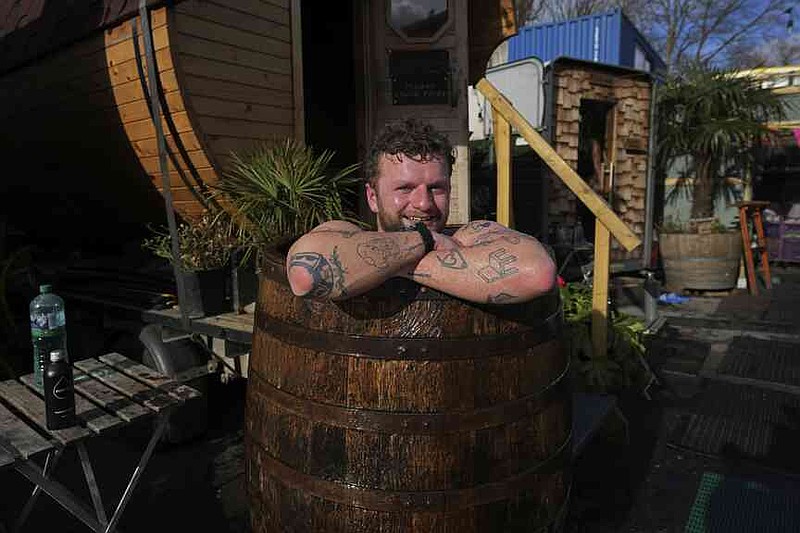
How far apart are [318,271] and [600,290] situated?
9.83 ft

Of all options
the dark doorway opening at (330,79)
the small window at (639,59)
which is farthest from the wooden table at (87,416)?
the small window at (639,59)

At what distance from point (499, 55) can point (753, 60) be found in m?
13.3

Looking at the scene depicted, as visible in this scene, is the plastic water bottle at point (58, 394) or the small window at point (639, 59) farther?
the small window at point (639, 59)

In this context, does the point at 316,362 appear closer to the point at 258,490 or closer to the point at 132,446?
Result: the point at 258,490

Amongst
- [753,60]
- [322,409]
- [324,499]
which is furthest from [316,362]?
[753,60]

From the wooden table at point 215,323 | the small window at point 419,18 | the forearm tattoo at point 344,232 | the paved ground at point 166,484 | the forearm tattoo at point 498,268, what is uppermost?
the small window at point 419,18

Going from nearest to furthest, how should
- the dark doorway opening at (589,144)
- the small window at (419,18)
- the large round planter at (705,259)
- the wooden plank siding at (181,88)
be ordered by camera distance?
the wooden plank siding at (181,88) < the small window at (419,18) < the large round planter at (705,259) < the dark doorway opening at (589,144)

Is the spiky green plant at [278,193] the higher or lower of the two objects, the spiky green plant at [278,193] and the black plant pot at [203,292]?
the higher

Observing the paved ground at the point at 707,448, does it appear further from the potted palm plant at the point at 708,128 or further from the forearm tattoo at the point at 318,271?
the potted palm plant at the point at 708,128

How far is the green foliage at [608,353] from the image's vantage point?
4078 millimetres

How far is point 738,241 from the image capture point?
7758mm

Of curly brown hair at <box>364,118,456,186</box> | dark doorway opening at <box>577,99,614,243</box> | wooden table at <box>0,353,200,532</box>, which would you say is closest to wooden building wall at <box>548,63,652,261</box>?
dark doorway opening at <box>577,99,614,243</box>

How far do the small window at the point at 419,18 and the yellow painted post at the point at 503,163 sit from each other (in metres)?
1.38

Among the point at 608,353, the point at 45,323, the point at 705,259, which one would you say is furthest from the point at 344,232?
the point at 705,259
